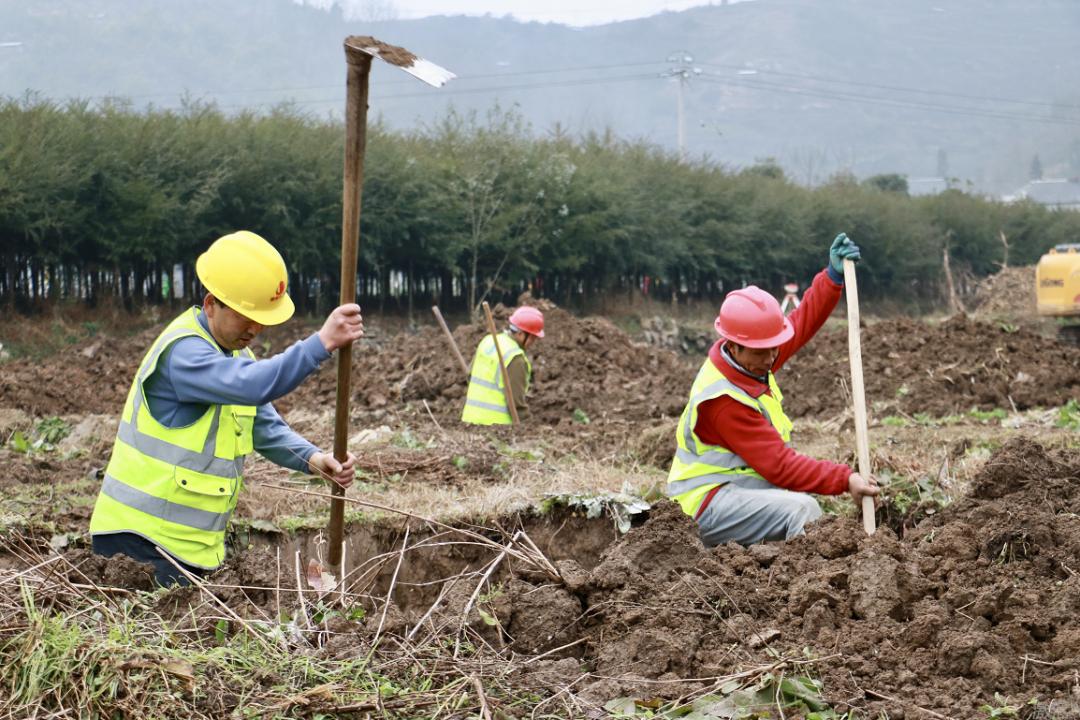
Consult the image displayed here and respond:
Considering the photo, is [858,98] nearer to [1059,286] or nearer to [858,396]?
[1059,286]

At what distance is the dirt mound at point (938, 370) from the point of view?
14.1m

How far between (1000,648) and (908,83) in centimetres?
19992

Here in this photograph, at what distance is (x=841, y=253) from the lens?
622cm

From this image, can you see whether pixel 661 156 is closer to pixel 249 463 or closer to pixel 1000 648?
pixel 249 463

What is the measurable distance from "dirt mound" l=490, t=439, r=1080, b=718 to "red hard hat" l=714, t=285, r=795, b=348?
35.5 inches

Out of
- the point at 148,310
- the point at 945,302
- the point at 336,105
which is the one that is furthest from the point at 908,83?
the point at 148,310

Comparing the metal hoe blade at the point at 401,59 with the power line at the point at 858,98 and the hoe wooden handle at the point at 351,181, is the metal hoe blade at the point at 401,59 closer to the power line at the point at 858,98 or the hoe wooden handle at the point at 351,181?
the hoe wooden handle at the point at 351,181

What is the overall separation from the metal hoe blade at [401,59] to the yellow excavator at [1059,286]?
22.1m

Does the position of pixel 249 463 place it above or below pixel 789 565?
below

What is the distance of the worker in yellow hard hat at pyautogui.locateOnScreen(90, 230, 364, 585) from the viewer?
4703 mm

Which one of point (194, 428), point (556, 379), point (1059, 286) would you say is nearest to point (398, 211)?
point (556, 379)

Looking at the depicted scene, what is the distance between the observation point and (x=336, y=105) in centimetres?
15562

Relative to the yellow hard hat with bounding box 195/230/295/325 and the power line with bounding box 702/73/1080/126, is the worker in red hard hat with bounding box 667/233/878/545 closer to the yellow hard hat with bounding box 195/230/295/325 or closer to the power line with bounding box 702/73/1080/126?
the yellow hard hat with bounding box 195/230/295/325

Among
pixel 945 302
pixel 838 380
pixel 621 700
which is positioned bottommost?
pixel 945 302
